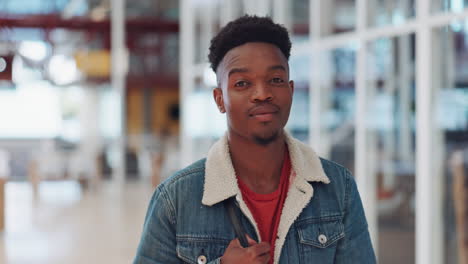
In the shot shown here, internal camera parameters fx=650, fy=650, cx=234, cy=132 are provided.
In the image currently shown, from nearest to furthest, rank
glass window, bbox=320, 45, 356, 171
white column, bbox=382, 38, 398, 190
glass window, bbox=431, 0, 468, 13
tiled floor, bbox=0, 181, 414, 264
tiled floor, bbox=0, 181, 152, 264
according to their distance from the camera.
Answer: glass window, bbox=431, 0, 468, 13 → white column, bbox=382, 38, 398, 190 → glass window, bbox=320, 45, 356, 171 → tiled floor, bbox=0, 181, 414, 264 → tiled floor, bbox=0, 181, 152, 264

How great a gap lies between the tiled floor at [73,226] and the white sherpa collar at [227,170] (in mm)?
5048

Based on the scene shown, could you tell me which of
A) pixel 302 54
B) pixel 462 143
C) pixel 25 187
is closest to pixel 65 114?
pixel 25 187

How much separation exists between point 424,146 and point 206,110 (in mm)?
6432

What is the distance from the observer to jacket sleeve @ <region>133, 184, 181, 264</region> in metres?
1.30

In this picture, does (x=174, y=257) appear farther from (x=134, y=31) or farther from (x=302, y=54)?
(x=134, y=31)

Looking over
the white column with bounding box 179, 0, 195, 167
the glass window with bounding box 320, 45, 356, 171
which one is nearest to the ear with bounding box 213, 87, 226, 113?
the glass window with bounding box 320, 45, 356, 171

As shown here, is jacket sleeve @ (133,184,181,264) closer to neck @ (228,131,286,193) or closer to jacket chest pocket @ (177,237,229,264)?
jacket chest pocket @ (177,237,229,264)

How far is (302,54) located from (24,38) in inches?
479

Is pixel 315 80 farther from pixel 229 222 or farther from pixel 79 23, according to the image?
pixel 79 23

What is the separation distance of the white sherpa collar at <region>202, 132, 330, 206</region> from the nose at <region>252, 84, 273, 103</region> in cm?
16

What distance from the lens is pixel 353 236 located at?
1.37 m

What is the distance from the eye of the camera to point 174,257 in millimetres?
1308

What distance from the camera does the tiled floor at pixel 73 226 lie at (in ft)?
21.6

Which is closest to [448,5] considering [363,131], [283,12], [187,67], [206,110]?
[363,131]
